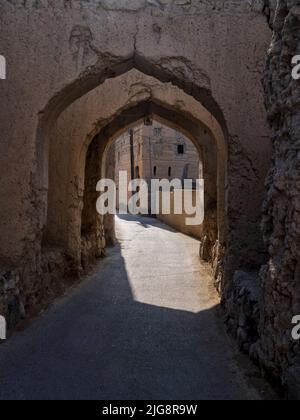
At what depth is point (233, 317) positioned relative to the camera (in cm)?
444

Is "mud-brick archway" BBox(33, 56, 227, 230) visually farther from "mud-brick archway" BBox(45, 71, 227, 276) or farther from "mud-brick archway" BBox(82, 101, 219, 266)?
"mud-brick archway" BBox(82, 101, 219, 266)

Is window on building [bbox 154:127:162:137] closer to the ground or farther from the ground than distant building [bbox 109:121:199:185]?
farther from the ground

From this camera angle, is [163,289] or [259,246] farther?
[163,289]

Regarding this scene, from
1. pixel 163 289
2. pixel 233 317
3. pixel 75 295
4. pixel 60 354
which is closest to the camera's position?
pixel 60 354

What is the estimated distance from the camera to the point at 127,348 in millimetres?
4004

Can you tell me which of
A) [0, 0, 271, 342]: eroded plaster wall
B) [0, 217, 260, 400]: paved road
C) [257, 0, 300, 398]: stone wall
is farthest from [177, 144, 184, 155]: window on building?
[257, 0, 300, 398]: stone wall

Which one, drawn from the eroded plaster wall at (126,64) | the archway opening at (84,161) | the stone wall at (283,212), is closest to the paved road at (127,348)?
the stone wall at (283,212)

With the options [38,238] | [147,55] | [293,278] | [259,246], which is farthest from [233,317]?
[147,55]

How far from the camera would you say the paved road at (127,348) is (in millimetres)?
3078

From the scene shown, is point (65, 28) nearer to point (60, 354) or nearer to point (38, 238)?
point (38, 238)

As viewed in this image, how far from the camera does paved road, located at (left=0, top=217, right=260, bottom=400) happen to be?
3.08m

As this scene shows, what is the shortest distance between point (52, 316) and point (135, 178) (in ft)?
72.9

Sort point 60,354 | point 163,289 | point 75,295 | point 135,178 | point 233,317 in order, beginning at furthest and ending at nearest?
point 135,178, point 163,289, point 75,295, point 233,317, point 60,354

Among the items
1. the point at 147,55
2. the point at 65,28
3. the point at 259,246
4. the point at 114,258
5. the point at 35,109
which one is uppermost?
the point at 65,28
